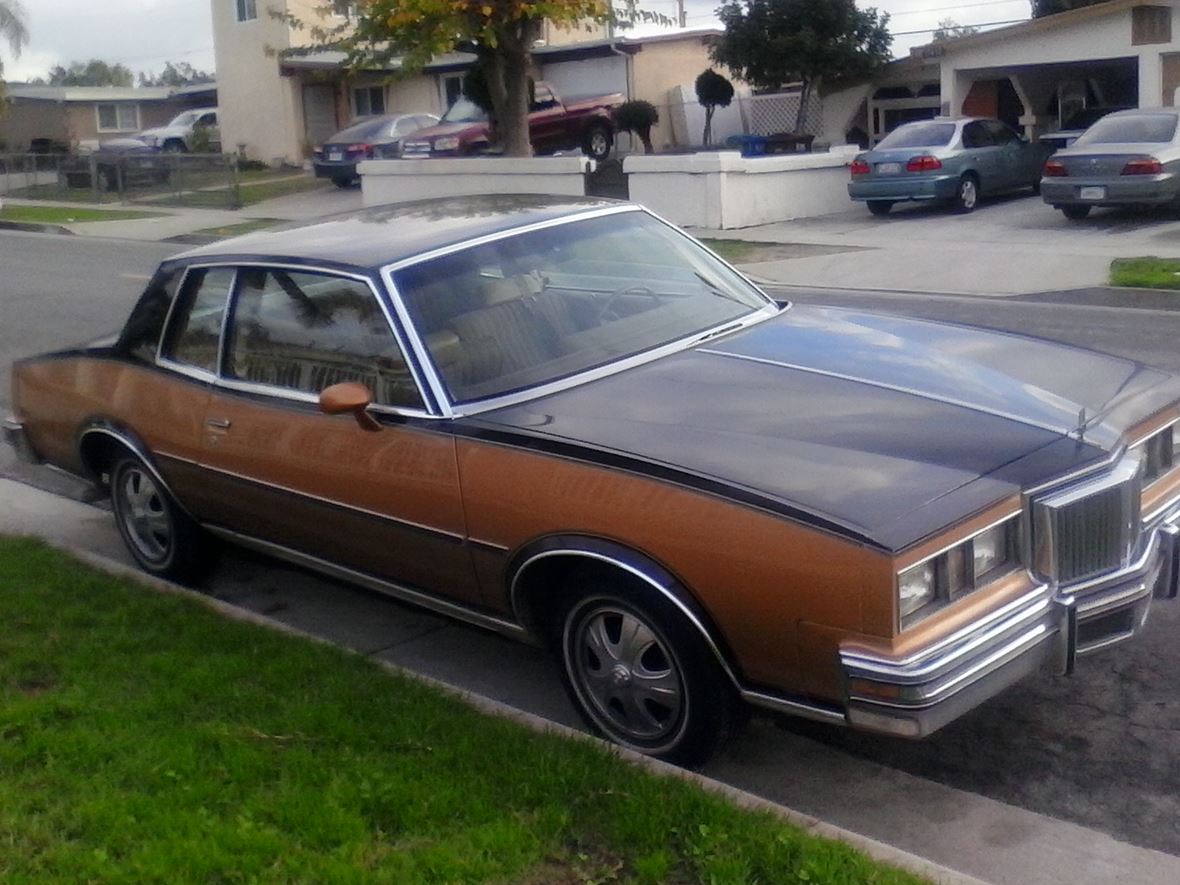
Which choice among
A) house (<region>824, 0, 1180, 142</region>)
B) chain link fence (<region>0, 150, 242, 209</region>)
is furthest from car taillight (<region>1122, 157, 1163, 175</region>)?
chain link fence (<region>0, 150, 242, 209</region>)

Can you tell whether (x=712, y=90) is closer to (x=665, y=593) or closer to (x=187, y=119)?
(x=187, y=119)

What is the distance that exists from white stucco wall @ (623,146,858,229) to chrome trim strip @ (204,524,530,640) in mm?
16276

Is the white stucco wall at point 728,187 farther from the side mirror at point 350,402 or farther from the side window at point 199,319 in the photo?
the side mirror at point 350,402

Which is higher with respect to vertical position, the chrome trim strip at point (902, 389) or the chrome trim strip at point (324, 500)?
the chrome trim strip at point (902, 389)

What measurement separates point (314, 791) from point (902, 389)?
6.94 feet

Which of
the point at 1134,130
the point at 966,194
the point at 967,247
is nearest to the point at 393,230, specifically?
the point at 967,247

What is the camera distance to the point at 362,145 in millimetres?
31719

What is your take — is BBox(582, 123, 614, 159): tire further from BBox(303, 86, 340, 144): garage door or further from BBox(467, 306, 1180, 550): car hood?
BBox(467, 306, 1180, 550): car hood

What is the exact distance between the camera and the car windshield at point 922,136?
880 inches

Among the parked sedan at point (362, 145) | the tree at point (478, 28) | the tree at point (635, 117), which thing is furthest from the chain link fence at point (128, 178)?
the tree at point (635, 117)

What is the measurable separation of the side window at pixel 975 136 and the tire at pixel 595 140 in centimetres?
1126

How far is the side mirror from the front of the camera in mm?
4793

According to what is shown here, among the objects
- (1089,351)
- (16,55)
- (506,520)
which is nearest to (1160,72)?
(1089,351)

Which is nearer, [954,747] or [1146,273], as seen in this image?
[954,747]
